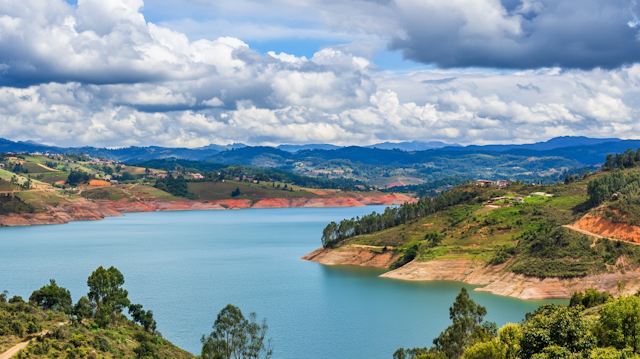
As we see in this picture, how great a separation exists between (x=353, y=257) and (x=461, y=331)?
51.7 m

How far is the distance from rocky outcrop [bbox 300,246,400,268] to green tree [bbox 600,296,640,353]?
2316 inches

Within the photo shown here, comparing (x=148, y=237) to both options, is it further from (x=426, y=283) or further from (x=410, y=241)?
(x=426, y=283)

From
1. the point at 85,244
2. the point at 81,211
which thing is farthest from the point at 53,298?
the point at 81,211

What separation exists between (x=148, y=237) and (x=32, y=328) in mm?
97725

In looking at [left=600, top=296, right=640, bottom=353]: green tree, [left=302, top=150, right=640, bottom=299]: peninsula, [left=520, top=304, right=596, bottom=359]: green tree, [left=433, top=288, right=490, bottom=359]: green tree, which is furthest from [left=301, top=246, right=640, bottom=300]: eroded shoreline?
[left=520, top=304, right=596, bottom=359]: green tree

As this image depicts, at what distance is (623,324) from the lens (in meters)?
26.9

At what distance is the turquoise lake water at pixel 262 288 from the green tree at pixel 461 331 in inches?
223

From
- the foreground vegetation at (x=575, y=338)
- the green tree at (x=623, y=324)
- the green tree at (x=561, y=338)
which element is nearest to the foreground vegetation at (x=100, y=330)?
the foreground vegetation at (x=575, y=338)

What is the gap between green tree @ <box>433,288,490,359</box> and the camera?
39.0m

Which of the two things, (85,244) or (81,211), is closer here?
(85,244)

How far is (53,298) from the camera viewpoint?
4641 cm

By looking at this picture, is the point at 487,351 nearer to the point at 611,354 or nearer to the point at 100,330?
the point at 611,354

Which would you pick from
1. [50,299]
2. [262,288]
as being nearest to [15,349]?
[50,299]

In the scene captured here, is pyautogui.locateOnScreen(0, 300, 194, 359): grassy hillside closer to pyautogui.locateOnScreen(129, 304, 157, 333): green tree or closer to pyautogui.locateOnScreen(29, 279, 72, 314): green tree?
pyautogui.locateOnScreen(129, 304, 157, 333): green tree
